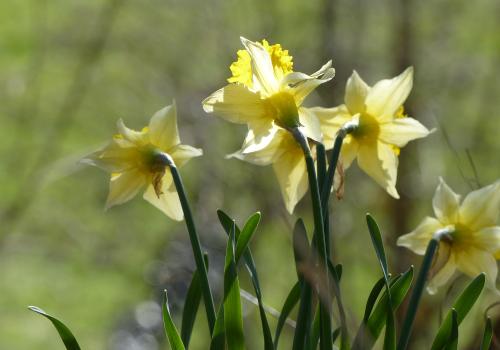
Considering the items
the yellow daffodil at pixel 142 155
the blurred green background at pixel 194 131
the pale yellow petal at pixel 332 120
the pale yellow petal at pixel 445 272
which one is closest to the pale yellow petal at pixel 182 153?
the yellow daffodil at pixel 142 155

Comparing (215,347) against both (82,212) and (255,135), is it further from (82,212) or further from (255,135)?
(82,212)

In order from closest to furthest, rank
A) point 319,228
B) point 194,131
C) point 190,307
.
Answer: point 319,228, point 190,307, point 194,131

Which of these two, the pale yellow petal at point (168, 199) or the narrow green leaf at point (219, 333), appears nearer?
the narrow green leaf at point (219, 333)

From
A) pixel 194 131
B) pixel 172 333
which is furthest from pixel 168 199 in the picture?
pixel 194 131

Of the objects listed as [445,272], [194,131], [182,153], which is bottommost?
[194,131]

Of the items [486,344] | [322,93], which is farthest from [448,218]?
[322,93]

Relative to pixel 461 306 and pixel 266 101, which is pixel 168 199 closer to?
pixel 266 101

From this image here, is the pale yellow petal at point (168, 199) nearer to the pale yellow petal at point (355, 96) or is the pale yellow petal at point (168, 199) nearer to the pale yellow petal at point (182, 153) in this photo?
the pale yellow petal at point (182, 153)
